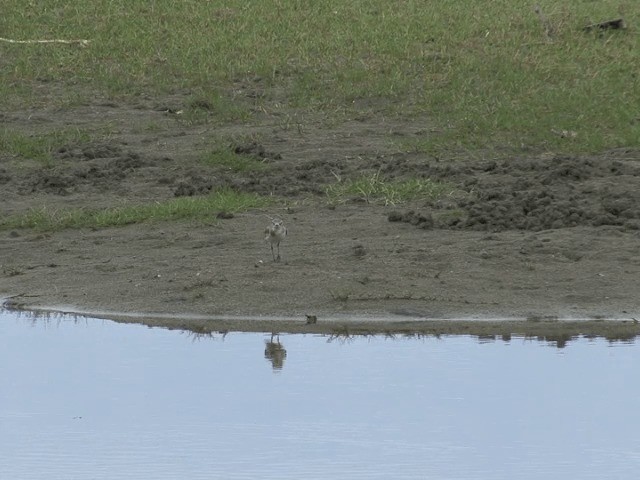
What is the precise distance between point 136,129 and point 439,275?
467cm

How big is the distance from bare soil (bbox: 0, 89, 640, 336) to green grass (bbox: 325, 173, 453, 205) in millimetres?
115

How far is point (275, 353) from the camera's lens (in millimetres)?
7469

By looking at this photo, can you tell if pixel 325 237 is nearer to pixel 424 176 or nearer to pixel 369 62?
pixel 424 176

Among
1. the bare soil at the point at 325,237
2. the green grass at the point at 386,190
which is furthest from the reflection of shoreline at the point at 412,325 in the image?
the green grass at the point at 386,190

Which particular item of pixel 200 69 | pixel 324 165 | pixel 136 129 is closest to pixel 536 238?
pixel 324 165

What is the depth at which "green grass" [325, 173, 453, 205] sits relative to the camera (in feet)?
34.0

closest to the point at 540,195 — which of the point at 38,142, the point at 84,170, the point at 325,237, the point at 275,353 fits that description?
the point at 325,237

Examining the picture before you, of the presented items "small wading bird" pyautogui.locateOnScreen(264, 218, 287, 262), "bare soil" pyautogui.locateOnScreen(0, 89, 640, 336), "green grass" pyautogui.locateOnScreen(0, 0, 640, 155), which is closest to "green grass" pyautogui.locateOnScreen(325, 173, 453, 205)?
"bare soil" pyautogui.locateOnScreen(0, 89, 640, 336)

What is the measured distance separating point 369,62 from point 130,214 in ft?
14.0

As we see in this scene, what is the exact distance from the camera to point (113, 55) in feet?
46.5

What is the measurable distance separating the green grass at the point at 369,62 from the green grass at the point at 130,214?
2.15 metres

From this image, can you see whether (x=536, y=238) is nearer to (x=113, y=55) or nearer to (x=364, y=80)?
(x=364, y=80)

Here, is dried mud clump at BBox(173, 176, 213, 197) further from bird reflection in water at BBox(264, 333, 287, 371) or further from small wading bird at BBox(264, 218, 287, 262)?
bird reflection in water at BBox(264, 333, 287, 371)

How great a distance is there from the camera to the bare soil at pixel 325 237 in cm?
826
